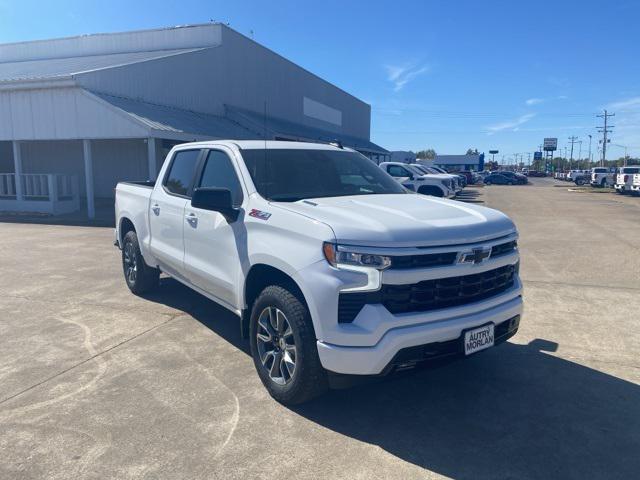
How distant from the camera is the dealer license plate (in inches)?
134

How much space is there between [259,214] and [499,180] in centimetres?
5818

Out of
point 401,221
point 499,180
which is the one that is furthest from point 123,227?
point 499,180

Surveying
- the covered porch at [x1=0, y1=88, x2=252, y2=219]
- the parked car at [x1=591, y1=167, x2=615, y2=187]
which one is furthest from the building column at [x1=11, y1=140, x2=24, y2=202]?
the parked car at [x1=591, y1=167, x2=615, y2=187]

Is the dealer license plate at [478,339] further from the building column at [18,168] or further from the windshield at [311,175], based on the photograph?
the building column at [18,168]

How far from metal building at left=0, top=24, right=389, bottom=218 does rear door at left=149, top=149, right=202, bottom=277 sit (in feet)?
11.5

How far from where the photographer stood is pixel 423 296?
3311 mm

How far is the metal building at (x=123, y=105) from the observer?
15469 mm

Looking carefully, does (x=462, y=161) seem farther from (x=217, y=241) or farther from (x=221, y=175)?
(x=217, y=241)

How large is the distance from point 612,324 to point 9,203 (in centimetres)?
1853

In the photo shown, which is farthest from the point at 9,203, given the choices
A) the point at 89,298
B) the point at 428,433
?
the point at 428,433

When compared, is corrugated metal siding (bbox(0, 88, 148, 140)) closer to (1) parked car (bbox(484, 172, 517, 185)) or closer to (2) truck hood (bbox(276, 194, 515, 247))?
(2) truck hood (bbox(276, 194, 515, 247))

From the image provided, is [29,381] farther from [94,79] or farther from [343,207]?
[94,79]

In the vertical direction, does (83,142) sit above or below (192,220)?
above

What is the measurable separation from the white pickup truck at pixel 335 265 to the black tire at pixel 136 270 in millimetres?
1690
